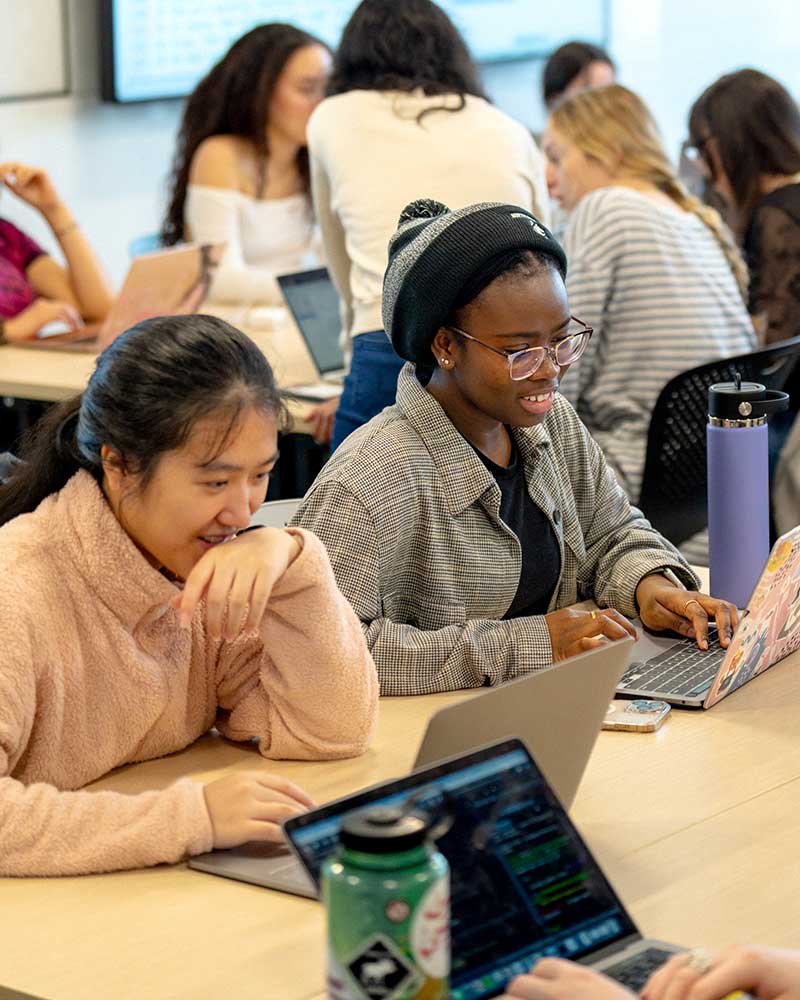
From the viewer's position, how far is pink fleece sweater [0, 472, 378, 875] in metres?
1.37

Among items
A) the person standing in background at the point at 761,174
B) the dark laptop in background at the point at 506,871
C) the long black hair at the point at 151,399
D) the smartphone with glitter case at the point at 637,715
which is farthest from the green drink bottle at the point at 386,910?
the person standing in background at the point at 761,174

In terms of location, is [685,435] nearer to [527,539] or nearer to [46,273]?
[527,539]

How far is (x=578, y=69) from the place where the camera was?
5625 millimetres

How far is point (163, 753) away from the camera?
1.63m

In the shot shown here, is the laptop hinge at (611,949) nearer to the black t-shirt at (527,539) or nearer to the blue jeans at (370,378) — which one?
the black t-shirt at (527,539)

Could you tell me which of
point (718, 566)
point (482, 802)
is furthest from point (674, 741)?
→ point (482, 802)

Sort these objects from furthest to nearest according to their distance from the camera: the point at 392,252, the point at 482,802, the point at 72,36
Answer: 1. the point at 72,36
2. the point at 392,252
3. the point at 482,802

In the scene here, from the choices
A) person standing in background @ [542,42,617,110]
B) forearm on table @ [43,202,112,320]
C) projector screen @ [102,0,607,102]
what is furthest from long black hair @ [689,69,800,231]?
person standing in background @ [542,42,617,110]

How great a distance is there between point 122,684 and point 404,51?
5.59 ft

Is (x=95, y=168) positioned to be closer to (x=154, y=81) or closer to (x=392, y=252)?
(x=154, y=81)

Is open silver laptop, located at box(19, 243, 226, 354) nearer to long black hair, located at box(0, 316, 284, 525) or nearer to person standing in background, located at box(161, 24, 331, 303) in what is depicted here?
person standing in background, located at box(161, 24, 331, 303)

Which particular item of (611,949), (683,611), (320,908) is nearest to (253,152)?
(683,611)

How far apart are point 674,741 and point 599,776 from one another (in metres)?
0.13

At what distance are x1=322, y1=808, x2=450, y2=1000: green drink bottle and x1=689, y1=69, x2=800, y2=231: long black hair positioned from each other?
128 inches
